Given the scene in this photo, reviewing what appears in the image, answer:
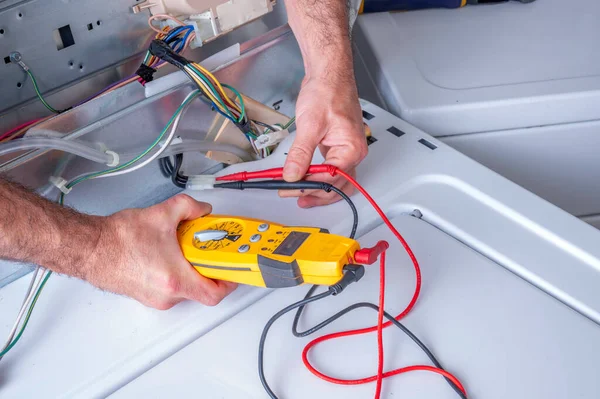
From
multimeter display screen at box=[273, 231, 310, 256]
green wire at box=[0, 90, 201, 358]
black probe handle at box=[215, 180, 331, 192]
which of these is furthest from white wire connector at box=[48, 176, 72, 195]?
multimeter display screen at box=[273, 231, 310, 256]

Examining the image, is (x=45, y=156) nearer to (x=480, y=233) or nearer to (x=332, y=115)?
(x=332, y=115)

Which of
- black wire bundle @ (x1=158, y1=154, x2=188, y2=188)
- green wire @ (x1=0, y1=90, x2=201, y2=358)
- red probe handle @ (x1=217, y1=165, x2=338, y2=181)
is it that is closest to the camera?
green wire @ (x1=0, y1=90, x2=201, y2=358)

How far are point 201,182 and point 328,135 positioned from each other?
8.5 inches

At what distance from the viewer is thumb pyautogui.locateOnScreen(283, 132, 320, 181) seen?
34.8 inches

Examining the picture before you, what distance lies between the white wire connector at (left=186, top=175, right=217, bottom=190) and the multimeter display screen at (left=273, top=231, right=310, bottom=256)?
0.26 meters

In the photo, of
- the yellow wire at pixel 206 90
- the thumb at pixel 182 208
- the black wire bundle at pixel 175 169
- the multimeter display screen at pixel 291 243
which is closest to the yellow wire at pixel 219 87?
the yellow wire at pixel 206 90

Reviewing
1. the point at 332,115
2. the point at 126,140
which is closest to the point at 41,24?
the point at 126,140

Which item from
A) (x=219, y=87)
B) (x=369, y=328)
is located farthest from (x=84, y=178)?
(x=369, y=328)

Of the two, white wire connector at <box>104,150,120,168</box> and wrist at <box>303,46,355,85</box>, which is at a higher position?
wrist at <box>303,46,355,85</box>

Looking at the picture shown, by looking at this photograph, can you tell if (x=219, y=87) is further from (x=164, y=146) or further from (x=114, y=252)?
(x=114, y=252)

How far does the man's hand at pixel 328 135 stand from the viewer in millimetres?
916

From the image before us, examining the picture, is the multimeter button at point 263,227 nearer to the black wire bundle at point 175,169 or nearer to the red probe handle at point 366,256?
the red probe handle at point 366,256

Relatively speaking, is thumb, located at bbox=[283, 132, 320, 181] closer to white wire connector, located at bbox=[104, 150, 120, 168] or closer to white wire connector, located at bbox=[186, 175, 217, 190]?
white wire connector, located at bbox=[186, 175, 217, 190]

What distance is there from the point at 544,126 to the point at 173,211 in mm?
723
